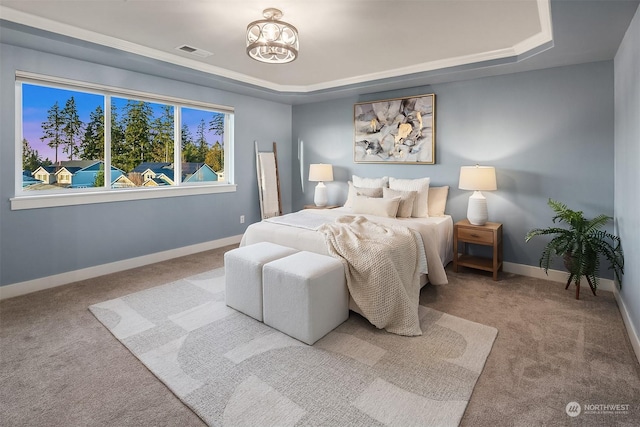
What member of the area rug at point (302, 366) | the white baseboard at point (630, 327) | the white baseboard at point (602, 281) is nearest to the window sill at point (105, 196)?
the area rug at point (302, 366)

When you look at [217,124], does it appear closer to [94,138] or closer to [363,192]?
[94,138]

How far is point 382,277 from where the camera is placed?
260cm

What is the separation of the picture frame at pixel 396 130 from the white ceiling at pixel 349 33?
398mm

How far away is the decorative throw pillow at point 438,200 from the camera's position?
14.3 ft

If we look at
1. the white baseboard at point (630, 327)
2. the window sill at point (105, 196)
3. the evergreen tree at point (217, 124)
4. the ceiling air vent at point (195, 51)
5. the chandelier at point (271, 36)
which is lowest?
the white baseboard at point (630, 327)

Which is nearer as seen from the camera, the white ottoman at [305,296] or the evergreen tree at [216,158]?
the white ottoman at [305,296]

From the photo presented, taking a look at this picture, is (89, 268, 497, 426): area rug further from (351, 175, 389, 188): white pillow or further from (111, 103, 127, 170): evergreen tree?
(351, 175, 389, 188): white pillow

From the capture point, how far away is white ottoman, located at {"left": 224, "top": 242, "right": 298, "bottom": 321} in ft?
8.89

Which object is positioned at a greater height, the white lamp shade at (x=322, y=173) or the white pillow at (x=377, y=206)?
the white lamp shade at (x=322, y=173)

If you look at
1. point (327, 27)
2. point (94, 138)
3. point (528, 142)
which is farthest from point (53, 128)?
point (528, 142)

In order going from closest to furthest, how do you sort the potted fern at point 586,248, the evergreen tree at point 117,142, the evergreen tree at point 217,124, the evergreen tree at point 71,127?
1. the potted fern at point 586,248
2. the evergreen tree at point 71,127
3. the evergreen tree at point 117,142
4. the evergreen tree at point 217,124

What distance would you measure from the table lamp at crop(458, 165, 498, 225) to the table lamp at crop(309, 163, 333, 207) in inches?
85.1

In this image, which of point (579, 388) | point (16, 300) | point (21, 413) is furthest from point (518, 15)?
point (16, 300)

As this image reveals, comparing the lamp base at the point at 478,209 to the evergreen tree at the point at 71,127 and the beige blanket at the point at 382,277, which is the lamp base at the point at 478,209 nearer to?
the beige blanket at the point at 382,277
